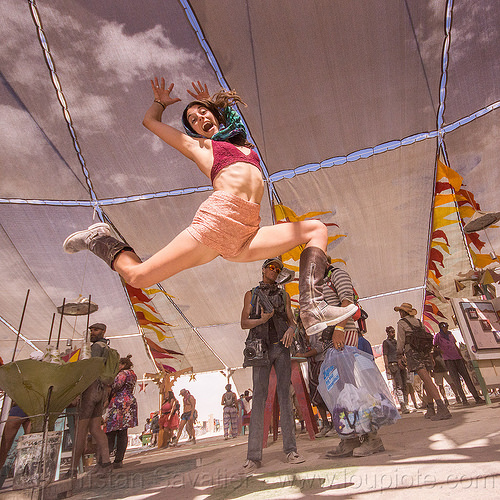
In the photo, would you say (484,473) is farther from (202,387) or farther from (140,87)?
(202,387)

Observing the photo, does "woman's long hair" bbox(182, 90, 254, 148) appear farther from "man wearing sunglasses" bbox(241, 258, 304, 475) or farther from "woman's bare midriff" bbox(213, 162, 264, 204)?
"man wearing sunglasses" bbox(241, 258, 304, 475)

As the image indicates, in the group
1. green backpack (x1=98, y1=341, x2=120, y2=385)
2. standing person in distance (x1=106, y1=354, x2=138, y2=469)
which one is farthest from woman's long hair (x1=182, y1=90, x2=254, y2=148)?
standing person in distance (x1=106, y1=354, x2=138, y2=469)

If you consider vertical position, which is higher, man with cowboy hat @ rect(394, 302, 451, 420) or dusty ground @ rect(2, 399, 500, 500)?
man with cowboy hat @ rect(394, 302, 451, 420)

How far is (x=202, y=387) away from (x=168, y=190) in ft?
45.3

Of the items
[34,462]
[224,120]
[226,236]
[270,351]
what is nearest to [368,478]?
[226,236]

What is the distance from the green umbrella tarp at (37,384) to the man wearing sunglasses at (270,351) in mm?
1463

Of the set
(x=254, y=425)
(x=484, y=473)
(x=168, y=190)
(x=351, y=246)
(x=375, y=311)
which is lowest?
(x=484, y=473)

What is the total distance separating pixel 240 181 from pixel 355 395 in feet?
5.50

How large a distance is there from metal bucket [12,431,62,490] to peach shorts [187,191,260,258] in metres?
1.92

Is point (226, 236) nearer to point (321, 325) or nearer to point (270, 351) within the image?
point (321, 325)

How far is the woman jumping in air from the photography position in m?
1.79

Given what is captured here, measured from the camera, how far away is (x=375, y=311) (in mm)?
11828

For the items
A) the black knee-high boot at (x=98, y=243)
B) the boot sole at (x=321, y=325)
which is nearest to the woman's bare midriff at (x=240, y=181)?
the black knee-high boot at (x=98, y=243)

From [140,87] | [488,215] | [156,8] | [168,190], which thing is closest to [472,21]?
[488,215]
